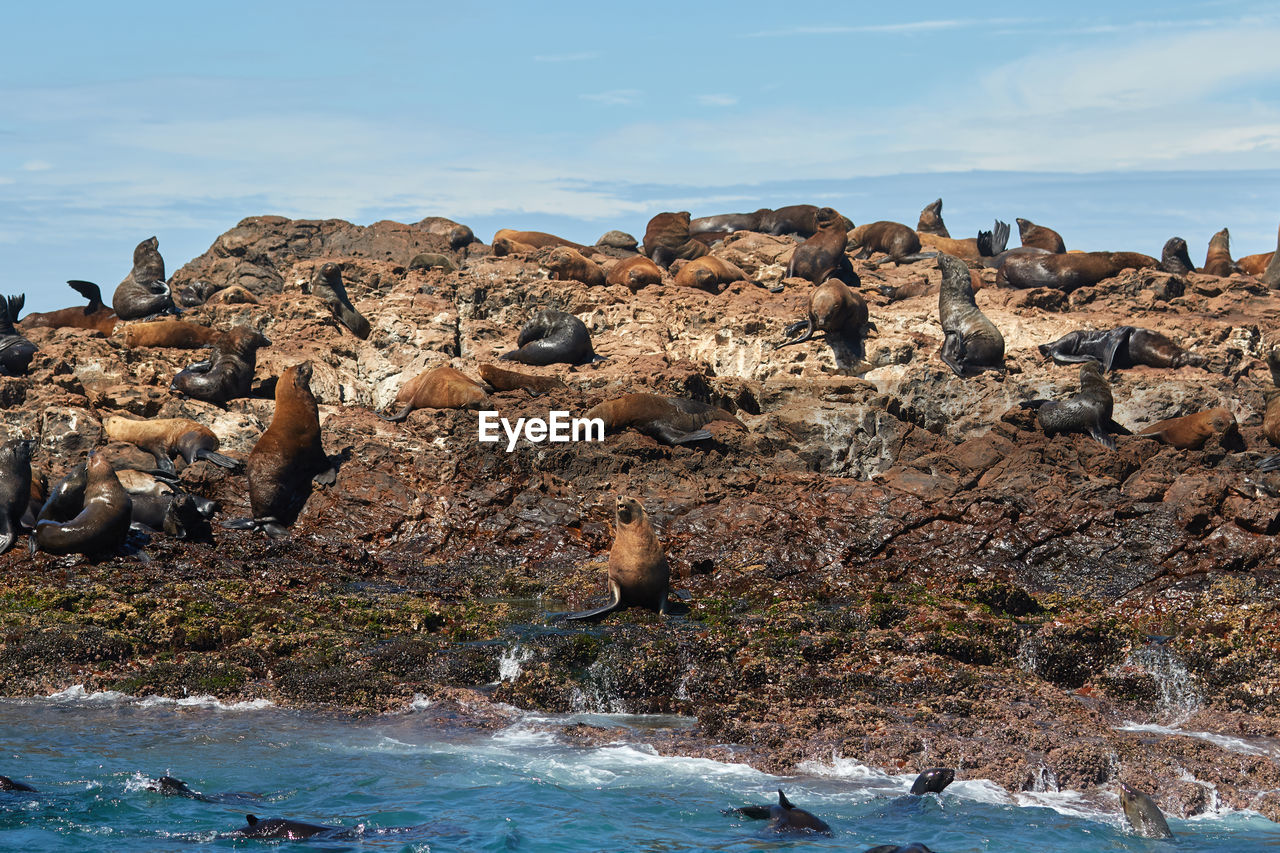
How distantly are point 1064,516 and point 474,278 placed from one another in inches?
457

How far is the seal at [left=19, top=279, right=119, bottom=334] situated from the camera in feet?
69.6

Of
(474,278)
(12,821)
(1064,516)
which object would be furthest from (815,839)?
(474,278)

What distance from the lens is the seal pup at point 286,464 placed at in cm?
1298

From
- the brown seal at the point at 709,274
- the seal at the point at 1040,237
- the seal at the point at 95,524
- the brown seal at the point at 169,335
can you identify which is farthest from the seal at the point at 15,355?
the seal at the point at 1040,237

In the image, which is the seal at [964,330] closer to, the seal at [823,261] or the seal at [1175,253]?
the seal at [823,261]

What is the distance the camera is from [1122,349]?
18.0 metres

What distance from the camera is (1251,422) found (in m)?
16.5

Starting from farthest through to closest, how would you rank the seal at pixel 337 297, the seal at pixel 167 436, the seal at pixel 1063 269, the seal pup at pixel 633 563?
1. the seal at pixel 1063 269
2. the seal at pixel 337 297
3. the seal at pixel 167 436
4. the seal pup at pixel 633 563

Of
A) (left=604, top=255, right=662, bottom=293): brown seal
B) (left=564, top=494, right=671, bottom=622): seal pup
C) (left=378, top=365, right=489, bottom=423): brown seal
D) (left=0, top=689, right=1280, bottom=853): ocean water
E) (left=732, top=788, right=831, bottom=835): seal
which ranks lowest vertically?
(left=0, top=689, right=1280, bottom=853): ocean water

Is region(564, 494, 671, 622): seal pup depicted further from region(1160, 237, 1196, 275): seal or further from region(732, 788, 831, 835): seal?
region(1160, 237, 1196, 275): seal

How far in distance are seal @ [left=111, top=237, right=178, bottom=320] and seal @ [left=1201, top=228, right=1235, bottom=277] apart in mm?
21433

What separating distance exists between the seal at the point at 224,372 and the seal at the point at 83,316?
5.61m

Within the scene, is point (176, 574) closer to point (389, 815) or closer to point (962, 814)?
point (389, 815)

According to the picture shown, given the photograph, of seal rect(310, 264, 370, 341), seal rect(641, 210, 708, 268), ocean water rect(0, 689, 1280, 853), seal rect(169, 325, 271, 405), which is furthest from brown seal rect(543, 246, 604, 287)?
ocean water rect(0, 689, 1280, 853)
